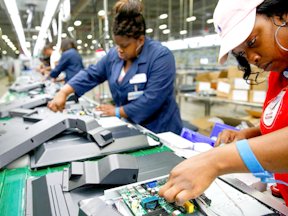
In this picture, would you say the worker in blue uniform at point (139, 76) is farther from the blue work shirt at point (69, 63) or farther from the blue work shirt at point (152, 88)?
the blue work shirt at point (69, 63)

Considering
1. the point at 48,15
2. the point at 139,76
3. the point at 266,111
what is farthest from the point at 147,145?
the point at 48,15

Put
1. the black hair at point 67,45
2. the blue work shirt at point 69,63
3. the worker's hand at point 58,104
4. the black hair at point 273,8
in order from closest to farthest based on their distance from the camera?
1. the black hair at point 273,8
2. the worker's hand at point 58,104
3. the blue work shirt at point 69,63
4. the black hair at point 67,45

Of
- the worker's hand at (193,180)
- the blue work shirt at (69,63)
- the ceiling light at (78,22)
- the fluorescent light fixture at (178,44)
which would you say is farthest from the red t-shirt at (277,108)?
the fluorescent light fixture at (178,44)

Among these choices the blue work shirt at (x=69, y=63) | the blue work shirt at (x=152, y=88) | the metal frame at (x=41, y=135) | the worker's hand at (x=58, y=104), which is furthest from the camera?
the blue work shirt at (x=69, y=63)

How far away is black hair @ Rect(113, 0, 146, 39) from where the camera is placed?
1.57 metres

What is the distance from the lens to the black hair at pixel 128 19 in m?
1.57

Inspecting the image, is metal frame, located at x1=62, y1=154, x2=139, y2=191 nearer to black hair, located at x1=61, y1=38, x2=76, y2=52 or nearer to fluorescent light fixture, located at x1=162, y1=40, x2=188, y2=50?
black hair, located at x1=61, y1=38, x2=76, y2=52

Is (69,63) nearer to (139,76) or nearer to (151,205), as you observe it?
(139,76)

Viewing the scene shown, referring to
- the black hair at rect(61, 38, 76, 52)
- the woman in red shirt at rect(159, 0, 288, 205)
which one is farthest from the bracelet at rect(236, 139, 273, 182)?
the black hair at rect(61, 38, 76, 52)

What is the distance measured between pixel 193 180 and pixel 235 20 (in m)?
0.44

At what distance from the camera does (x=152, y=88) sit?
5.57 feet

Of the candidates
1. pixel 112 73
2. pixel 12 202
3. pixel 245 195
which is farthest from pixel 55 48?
pixel 245 195

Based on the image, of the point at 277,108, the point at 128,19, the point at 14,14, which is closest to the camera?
the point at 277,108

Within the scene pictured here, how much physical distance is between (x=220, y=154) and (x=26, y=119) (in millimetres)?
1320
